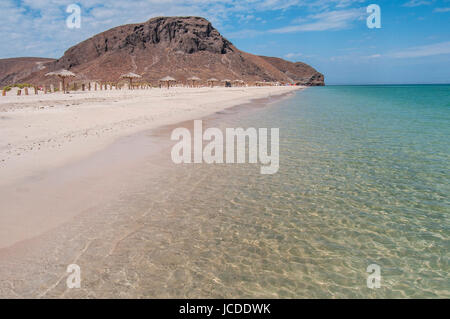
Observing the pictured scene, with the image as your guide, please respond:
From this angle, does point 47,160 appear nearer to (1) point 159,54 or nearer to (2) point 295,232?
(2) point 295,232

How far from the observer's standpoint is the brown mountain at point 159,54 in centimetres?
9875

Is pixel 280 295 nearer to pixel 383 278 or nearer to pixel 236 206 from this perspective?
pixel 383 278

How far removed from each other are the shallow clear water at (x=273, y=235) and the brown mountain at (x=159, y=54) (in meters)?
89.4

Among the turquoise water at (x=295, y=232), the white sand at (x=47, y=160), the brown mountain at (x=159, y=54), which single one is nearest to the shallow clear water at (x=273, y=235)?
the turquoise water at (x=295, y=232)

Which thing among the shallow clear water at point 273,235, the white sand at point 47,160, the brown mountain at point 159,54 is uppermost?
the brown mountain at point 159,54

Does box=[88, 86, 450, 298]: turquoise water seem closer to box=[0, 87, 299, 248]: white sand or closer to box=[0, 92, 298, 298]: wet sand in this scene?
box=[0, 92, 298, 298]: wet sand

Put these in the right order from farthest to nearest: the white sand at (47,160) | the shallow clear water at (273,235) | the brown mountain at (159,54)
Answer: the brown mountain at (159,54)
the white sand at (47,160)
the shallow clear water at (273,235)

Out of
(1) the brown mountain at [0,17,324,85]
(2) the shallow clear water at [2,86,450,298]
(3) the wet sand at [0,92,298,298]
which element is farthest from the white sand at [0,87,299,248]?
(1) the brown mountain at [0,17,324,85]

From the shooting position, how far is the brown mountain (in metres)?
98.8

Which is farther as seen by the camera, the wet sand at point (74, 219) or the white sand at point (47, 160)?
the white sand at point (47, 160)

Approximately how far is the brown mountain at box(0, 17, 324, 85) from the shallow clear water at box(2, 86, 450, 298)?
89448 mm

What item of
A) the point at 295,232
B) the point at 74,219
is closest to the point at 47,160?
the point at 74,219

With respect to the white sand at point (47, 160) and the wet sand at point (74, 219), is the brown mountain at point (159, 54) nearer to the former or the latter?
the white sand at point (47, 160)

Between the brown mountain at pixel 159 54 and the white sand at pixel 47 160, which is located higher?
the brown mountain at pixel 159 54
